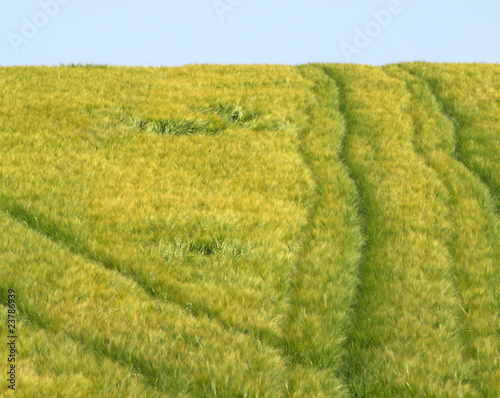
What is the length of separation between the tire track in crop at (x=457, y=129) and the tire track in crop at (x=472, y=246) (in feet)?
0.30

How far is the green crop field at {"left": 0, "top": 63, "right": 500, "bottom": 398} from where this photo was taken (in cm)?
519

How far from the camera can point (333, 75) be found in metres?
17.3

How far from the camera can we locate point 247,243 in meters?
7.43

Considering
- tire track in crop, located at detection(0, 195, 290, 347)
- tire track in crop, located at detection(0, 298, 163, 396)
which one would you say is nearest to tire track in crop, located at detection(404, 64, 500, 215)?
tire track in crop, located at detection(0, 195, 290, 347)

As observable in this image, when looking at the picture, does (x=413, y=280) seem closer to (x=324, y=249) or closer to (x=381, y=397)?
(x=324, y=249)

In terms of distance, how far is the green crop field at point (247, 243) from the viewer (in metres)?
5.19

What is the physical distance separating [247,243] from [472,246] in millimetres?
3946

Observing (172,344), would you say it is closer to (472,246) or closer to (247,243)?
(247,243)

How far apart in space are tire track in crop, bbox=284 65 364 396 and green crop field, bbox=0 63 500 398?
0.03 meters

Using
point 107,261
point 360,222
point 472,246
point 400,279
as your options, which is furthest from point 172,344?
point 472,246

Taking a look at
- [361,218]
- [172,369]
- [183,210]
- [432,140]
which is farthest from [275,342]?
[432,140]

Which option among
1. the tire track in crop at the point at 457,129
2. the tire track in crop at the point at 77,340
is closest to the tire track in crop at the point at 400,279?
the tire track in crop at the point at 457,129

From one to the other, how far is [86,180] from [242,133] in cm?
416

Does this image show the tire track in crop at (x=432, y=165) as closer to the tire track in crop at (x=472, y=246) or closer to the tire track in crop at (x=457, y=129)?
the tire track in crop at (x=472, y=246)
